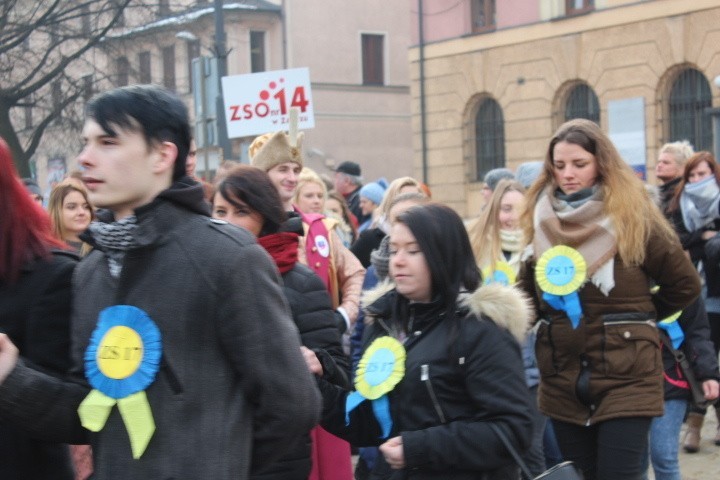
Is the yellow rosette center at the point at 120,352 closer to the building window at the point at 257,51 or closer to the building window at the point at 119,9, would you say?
the building window at the point at 119,9

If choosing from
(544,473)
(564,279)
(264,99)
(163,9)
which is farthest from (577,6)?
(544,473)

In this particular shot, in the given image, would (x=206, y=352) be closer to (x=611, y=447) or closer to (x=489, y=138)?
(x=611, y=447)

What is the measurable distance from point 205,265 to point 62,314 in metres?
0.71

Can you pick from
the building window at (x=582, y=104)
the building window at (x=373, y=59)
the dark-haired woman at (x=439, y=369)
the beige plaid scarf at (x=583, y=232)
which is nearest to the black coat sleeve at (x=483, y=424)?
the dark-haired woman at (x=439, y=369)

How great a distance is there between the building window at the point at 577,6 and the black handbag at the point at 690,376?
2430 centimetres

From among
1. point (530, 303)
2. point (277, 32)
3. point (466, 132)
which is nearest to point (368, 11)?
point (277, 32)

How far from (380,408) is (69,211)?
3474mm

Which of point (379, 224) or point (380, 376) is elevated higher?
point (379, 224)

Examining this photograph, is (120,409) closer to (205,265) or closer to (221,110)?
(205,265)

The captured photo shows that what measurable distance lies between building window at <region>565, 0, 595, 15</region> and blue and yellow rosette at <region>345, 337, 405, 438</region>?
87.0 ft

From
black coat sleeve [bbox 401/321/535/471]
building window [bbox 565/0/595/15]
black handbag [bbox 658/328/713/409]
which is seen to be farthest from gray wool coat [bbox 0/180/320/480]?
building window [bbox 565/0/595/15]

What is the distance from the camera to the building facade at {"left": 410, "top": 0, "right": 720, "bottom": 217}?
87.3 ft

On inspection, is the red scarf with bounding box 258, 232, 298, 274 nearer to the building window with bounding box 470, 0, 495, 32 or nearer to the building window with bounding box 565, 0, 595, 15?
the building window with bounding box 565, 0, 595, 15

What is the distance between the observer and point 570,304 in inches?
197
